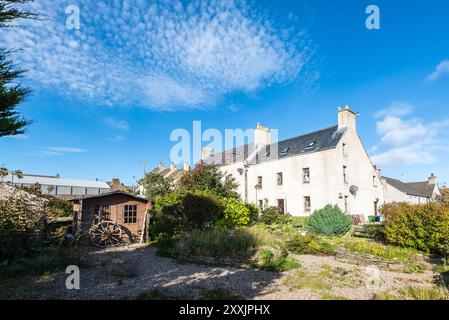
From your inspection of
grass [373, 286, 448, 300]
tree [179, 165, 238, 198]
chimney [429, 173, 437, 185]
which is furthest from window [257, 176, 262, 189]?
chimney [429, 173, 437, 185]

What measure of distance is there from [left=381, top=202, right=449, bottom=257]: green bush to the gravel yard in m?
2.34

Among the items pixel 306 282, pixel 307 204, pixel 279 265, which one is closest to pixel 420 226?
pixel 279 265

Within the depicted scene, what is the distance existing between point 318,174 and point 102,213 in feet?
54.5

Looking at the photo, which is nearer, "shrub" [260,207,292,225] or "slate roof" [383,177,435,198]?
"shrub" [260,207,292,225]

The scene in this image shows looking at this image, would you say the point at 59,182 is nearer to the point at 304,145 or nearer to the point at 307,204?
the point at 304,145

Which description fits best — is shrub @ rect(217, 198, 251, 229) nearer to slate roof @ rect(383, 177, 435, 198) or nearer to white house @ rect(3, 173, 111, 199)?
slate roof @ rect(383, 177, 435, 198)

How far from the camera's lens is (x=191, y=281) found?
667 cm

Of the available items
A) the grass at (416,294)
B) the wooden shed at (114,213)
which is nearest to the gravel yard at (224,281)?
the grass at (416,294)

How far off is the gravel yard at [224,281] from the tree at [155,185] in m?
15.3

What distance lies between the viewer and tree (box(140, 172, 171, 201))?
2420cm

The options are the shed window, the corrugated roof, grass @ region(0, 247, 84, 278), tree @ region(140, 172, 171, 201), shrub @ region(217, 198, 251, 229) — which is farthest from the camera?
the corrugated roof

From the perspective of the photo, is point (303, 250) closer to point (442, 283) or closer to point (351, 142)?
point (442, 283)

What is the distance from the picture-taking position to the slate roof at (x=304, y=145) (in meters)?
21.8

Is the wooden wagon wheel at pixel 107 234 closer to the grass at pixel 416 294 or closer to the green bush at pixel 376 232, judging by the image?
the grass at pixel 416 294
